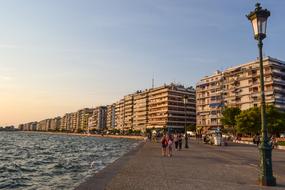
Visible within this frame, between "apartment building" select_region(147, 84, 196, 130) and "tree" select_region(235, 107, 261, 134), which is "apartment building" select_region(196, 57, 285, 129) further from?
"tree" select_region(235, 107, 261, 134)

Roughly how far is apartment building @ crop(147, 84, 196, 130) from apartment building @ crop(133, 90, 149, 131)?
26.3 ft

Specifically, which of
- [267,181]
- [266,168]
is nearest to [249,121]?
[266,168]

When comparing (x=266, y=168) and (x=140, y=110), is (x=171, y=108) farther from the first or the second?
(x=266, y=168)

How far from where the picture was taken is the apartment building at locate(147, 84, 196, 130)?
15025cm

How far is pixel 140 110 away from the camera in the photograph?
18100 centimetres

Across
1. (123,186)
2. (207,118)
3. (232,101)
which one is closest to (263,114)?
(123,186)

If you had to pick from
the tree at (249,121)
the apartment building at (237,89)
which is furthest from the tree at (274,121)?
the apartment building at (237,89)

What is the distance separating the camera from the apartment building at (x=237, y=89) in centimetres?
9756

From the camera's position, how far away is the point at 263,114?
11078 mm

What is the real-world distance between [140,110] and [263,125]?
170 meters

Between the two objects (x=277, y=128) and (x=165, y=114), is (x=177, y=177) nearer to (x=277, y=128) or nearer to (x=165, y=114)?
(x=277, y=128)

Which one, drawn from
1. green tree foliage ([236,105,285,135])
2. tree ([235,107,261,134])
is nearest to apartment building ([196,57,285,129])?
green tree foliage ([236,105,285,135])

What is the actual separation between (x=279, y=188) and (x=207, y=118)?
4557 inches

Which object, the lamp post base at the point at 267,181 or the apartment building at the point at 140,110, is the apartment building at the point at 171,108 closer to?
the apartment building at the point at 140,110
